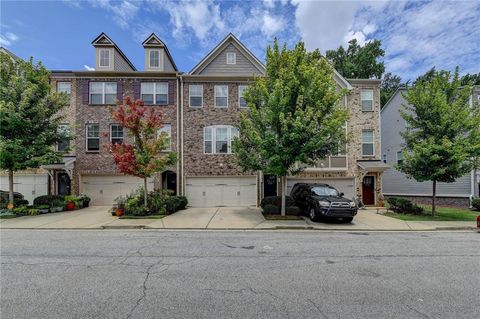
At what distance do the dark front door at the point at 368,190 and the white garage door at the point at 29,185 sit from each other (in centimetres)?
2348

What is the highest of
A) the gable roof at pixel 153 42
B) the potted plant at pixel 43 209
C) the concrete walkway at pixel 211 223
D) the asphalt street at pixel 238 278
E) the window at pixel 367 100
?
the gable roof at pixel 153 42

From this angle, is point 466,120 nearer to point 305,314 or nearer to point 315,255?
point 315,255

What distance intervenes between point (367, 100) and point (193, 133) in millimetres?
13507

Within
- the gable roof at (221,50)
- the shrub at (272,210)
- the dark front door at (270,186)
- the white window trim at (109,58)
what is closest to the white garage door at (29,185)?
the white window trim at (109,58)

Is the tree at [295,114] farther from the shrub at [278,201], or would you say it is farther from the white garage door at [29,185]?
the white garage door at [29,185]

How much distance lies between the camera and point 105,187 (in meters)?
18.8

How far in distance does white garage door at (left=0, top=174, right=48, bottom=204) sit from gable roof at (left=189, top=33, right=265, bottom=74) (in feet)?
44.3

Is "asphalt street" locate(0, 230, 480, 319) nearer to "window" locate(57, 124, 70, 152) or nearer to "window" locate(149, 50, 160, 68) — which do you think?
"window" locate(57, 124, 70, 152)

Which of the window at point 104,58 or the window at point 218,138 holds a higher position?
the window at point 104,58

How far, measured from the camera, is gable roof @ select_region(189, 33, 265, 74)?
63.2ft

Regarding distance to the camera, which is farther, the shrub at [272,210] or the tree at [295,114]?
the shrub at [272,210]

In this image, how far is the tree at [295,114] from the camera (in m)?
12.0

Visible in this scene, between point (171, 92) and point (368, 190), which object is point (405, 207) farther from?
point (171, 92)

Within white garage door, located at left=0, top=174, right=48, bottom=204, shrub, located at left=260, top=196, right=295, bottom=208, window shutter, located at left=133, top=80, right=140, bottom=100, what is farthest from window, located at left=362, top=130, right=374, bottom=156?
white garage door, located at left=0, top=174, right=48, bottom=204
